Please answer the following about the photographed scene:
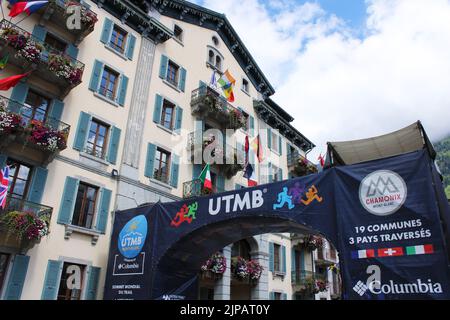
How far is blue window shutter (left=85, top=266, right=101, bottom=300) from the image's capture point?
15367 millimetres

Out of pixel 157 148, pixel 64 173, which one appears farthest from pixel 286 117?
pixel 64 173

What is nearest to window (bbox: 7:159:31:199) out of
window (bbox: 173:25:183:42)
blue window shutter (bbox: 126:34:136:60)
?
blue window shutter (bbox: 126:34:136:60)

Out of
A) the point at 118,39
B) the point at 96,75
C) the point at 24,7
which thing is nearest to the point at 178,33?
the point at 118,39

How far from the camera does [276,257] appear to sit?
89.5 feet

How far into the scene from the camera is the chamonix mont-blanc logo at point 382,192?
9.21m

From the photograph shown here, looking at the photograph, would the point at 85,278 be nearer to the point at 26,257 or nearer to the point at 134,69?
the point at 26,257

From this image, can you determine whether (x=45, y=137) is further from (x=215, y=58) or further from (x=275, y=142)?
(x=275, y=142)

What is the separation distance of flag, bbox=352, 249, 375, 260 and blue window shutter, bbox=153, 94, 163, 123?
46.5 feet

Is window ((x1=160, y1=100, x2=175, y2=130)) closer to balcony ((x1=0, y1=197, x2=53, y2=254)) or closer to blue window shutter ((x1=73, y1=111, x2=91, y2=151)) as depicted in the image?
blue window shutter ((x1=73, y1=111, x2=91, y2=151))

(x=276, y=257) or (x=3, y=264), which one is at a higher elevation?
(x=276, y=257)

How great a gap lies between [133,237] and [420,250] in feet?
33.9
